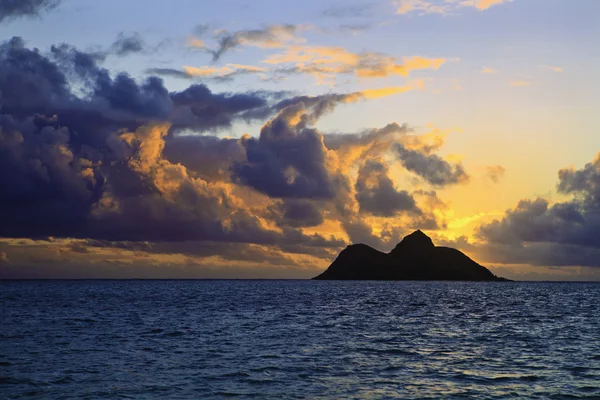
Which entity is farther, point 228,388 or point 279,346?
point 279,346

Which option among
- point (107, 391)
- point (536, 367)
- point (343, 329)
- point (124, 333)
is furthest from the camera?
point (343, 329)

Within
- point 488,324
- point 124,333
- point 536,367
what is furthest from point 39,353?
point 488,324

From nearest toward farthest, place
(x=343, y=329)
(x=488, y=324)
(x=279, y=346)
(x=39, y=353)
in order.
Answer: (x=39, y=353) → (x=279, y=346) → (x=343, y=329) → (x=488, y=324)

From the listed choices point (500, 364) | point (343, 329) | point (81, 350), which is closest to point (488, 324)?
point (343, 329)

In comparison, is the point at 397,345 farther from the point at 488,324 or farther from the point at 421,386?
the point at 488,324

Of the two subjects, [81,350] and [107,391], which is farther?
[81,350]

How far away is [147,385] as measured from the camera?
3344 centimetres

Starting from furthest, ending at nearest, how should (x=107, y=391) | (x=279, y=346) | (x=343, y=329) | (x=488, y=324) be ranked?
(x=488, y=324) → (x=343, y=329) → (x=279, y=346) → (x=107, y=391)

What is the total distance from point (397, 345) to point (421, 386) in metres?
17.8

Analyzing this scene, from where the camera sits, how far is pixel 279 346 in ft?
162

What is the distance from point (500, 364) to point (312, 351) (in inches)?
559

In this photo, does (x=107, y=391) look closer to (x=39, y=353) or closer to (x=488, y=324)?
(x=39, y=353)

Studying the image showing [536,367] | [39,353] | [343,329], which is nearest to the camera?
[536,367]

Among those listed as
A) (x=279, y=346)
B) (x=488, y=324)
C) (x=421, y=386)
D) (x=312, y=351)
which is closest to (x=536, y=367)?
(x=421, y=386)
